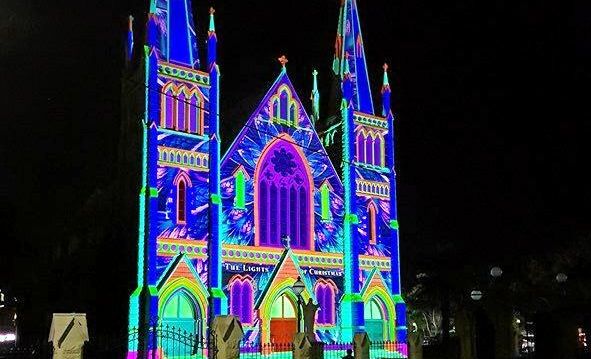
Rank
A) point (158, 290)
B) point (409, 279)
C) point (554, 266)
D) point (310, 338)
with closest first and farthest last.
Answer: point (310, 338)
point (554, 266)
point (158, 290)
point (409, 279)

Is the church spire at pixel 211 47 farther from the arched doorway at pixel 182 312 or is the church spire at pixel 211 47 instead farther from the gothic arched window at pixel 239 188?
the arched doorway at pixel 182 312

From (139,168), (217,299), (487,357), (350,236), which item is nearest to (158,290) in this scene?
(217,299)

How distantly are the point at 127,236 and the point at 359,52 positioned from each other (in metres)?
17.6

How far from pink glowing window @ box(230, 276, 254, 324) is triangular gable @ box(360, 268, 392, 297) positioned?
6.39 metres

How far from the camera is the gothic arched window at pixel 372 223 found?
39656 mm

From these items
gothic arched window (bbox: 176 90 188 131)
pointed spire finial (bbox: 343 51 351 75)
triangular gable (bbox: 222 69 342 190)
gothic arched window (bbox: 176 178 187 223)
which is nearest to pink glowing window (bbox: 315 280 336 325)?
triangular gable (bbox: 222 69 342 190)

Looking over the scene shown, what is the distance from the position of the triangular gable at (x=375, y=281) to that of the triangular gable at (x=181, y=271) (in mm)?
9224

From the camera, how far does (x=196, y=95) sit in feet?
116

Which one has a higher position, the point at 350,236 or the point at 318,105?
the point at 318,105

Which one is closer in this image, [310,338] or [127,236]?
[310,338]

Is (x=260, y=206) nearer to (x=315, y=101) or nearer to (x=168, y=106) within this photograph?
(x=168, y=106)

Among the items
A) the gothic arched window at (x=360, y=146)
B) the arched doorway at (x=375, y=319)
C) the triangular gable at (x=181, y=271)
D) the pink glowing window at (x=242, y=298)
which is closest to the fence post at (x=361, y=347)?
the triangular gable at (x=181, y=271)

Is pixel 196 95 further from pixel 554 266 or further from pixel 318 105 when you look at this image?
pixel 554 266

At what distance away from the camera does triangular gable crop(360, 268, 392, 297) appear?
38438 mm
